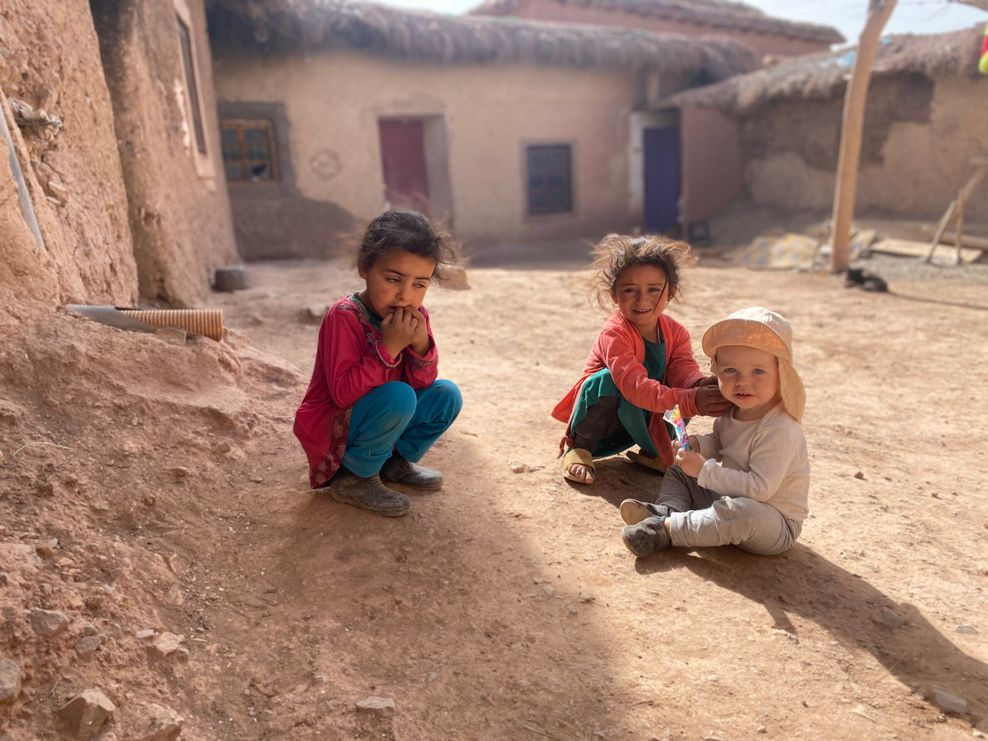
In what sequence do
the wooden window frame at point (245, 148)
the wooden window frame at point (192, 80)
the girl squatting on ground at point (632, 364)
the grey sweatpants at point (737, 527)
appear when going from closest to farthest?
the grey sweatpants at point (737, 527) < the girl squatting on ground at point (632, 364) < the wooden window frame at point (192, 80) < the wooden window frame at point (245, 148)

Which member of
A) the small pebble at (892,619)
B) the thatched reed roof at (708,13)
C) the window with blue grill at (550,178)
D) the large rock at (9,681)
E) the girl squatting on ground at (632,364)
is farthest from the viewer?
the thatched reed roof at (708,13)

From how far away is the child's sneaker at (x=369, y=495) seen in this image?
6.91 ft

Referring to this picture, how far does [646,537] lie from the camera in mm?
2074

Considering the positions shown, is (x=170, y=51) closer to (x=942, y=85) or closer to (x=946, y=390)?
(x=946, y=390)

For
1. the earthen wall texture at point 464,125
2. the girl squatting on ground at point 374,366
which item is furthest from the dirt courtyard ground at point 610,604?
the earthen wall texture at point 464,125

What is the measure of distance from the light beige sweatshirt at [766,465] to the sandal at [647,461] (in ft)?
1.72

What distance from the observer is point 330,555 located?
1943 millimetres

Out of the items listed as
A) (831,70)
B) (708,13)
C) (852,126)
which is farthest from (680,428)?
(708,13)

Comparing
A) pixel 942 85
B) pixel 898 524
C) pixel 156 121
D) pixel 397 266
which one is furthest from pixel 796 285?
pixel 397 266

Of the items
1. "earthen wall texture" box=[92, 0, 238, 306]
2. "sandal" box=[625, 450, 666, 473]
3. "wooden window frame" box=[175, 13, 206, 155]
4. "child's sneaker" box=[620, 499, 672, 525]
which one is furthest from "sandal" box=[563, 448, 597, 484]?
"wooden window frame" box=[175, 13, 206, 155]

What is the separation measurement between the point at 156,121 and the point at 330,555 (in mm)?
3708

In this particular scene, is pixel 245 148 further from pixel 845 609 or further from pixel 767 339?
pixel 845 609

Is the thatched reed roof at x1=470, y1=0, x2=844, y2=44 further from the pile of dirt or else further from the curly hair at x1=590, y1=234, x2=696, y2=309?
the pile of dirt

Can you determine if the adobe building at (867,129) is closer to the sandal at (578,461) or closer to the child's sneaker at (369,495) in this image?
the sandal at (578,461)
